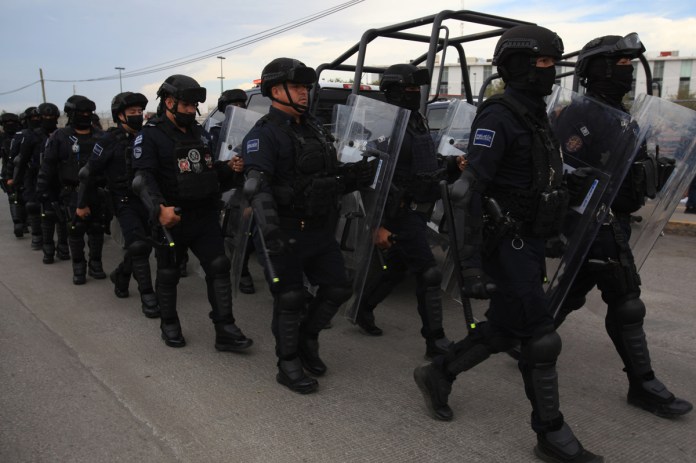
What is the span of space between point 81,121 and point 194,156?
9.40 ft

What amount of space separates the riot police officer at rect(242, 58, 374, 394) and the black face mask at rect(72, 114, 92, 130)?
3553mm

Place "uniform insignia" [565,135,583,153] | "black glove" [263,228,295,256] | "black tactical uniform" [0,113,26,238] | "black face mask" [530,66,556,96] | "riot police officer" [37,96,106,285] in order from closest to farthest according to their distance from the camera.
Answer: "black face mask" [530,66,556,96] → "uniform insignia" [565,135,583,153] → "black glove" [263,228,295,256] → "riot police officer" [37,96,106,285] → "black tactical uniform" [0,113,26,238]

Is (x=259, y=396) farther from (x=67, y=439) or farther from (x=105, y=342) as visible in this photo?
(x=105, y=342)

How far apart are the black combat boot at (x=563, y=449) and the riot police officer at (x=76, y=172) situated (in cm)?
502

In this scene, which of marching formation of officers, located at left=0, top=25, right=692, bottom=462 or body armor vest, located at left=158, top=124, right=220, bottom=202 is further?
body armor vest, located at left=158, top=124, right=220, bottom=202

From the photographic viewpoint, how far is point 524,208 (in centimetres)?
280

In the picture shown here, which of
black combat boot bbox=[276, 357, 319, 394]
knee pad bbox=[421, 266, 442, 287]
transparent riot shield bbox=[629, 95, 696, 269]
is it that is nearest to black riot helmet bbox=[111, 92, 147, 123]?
black combat boot bbox=[276, 357, 319, 394]

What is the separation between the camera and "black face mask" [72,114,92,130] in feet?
20.8

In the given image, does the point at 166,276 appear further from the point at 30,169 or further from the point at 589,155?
the point at 30,169

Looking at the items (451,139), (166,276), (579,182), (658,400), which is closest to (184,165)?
(166,276)

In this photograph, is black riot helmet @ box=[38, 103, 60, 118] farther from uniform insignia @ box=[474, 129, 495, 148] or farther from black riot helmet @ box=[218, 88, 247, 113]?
uniform insignia @ box=[474, 129, 495, 148]

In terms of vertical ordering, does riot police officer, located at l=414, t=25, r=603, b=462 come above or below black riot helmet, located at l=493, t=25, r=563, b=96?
below

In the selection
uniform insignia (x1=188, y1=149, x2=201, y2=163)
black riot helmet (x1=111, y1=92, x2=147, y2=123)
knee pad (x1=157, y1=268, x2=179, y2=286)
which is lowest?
knee pad (x1=157, y1=268, x2=179, y2=286)

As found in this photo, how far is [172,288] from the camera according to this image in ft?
14.8
